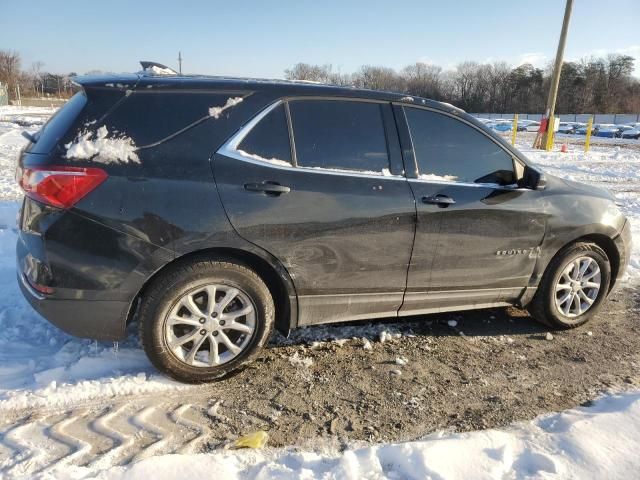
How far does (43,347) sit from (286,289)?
1.75 meters

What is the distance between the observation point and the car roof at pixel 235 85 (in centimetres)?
293

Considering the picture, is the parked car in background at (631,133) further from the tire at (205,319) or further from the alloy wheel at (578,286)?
the tire at (205,319)

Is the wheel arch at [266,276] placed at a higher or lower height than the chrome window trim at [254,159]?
lower

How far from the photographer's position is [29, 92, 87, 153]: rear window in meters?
2.81

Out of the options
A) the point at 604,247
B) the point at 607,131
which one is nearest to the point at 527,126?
the point at 607,131

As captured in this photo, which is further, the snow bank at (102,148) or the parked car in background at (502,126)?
the parked car in background at (502,126)

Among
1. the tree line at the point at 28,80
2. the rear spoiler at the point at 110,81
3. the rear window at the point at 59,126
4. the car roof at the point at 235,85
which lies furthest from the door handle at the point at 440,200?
the tree line at the point at 28,80

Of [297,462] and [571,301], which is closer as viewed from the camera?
[297,462]

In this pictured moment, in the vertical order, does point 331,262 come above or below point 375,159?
below

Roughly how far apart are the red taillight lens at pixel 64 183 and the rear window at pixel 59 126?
16cm

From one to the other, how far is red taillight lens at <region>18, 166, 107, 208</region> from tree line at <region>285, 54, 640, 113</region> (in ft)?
203

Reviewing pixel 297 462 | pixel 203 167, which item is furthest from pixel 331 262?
pixel 297 462

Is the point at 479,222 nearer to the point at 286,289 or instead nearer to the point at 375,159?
the point at 375,159

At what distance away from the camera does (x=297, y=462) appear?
95.6 inches
